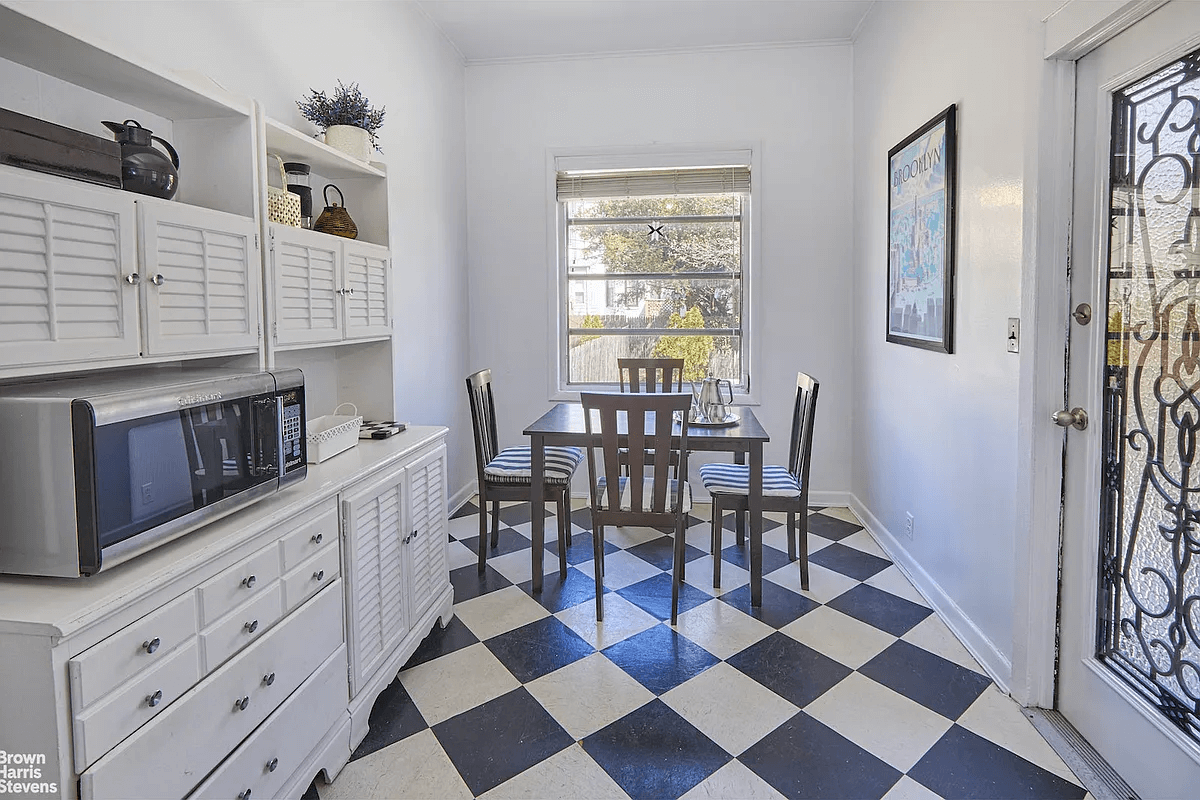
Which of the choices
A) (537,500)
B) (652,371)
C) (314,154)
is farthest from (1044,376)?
(314,154)

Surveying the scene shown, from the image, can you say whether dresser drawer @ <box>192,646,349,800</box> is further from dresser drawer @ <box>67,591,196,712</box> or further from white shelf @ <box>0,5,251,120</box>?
white shelf @ <box>0,5,251,120</box>

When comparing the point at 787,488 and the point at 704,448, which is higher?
the point at 704,448

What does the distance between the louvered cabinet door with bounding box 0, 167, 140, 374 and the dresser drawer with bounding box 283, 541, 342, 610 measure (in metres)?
0.65

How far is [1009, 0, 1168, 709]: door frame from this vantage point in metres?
2.03

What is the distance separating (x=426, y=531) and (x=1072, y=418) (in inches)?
85.4

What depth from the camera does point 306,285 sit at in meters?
2.21

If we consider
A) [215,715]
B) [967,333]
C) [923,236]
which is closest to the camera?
[215,715]

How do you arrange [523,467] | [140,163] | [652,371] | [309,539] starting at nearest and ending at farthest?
[140,163] < [309,539] < [523,467] < [652,371]

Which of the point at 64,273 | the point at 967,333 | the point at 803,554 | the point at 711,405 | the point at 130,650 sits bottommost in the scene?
the point at 803,554

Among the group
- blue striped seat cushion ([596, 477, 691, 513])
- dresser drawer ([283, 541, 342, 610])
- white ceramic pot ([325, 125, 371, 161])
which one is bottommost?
blue striped seat cushion ([596, 477, 691, 513])

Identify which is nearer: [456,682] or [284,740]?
[284,740]

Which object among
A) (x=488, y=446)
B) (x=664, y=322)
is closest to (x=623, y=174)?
(x=664, y=322)

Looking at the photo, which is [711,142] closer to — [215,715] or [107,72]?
[107,72]

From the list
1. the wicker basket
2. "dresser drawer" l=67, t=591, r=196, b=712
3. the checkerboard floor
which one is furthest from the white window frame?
"dresser drawer" l=67, t=591, r=196, b=712
